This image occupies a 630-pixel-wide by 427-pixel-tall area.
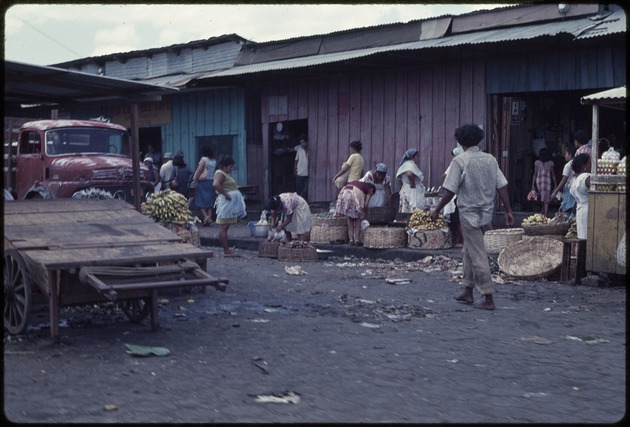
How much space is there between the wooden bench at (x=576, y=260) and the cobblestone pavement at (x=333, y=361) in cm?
55

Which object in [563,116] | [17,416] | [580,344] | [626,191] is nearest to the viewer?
[17,416]

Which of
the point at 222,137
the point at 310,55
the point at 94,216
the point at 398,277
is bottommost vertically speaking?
the point at 398,277

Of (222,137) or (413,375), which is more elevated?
(222,137)

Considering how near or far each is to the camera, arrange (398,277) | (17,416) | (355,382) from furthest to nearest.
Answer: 1. (398,277)
2. (355,382)
3. (17,416)

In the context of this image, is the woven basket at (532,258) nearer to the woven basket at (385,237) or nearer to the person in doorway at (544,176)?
the woven basket at (385,237)

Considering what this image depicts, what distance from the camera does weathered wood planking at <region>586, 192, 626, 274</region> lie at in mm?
9547

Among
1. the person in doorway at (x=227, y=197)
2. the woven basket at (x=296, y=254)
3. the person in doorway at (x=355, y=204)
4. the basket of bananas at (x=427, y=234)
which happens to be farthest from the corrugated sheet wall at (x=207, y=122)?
the basket of bananas at (x=427, y=234)

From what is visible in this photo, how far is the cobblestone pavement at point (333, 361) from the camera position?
4.56 metres

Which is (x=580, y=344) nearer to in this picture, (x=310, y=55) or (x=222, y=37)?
(x=310, y=55)

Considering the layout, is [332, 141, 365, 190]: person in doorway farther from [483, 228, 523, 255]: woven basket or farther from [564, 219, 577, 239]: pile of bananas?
[564, 219, 577, 239]: pile of bananas

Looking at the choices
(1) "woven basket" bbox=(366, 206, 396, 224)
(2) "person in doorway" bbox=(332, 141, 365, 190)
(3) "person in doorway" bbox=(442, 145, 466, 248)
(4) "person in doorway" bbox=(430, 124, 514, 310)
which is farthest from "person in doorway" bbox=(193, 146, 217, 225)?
(4) "person in doorway" bbox=(430, 124, 514, 310)

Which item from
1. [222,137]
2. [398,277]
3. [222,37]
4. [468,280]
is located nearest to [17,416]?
[468,280]

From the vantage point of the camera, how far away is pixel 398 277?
10867 mm

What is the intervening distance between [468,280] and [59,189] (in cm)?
914
